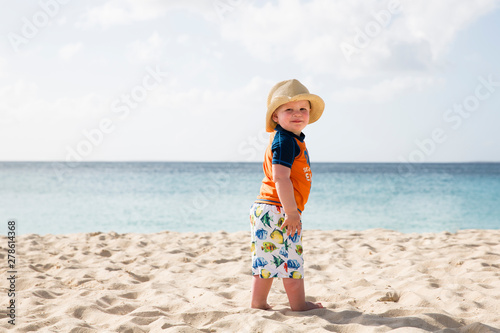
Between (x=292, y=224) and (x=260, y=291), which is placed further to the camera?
(x=260, y=291)

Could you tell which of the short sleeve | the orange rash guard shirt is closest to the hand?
the orange rash guard shirt

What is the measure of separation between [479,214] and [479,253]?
32.6ft

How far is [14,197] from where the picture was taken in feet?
52.5

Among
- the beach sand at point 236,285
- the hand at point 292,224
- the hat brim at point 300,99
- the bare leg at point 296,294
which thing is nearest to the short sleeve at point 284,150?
the hat brim at point 300,99

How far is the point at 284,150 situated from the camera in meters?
2.46

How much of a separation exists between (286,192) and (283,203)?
2.8 inches

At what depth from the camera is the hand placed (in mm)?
2451

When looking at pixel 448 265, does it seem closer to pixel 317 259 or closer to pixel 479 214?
pixel 317 259

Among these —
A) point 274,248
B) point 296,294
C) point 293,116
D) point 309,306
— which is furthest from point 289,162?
point 309,306

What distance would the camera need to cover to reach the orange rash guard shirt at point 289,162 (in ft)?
8.10

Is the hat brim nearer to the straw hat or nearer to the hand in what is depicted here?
the straw hat

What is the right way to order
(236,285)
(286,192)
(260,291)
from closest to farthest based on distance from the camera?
(286,192)
(260,291)
(236,285)

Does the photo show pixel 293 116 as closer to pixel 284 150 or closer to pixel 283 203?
pixel 284 150

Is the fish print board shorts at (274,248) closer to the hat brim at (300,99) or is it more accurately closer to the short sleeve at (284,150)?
the short sleeve at (284,150)
